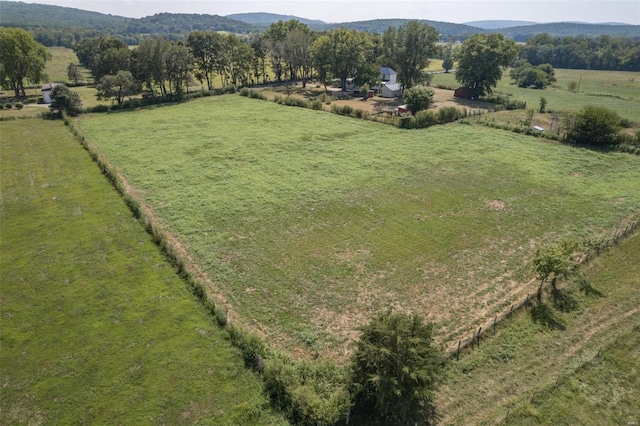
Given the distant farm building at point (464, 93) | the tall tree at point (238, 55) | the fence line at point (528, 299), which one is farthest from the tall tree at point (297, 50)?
the fence line at point (528, 299)

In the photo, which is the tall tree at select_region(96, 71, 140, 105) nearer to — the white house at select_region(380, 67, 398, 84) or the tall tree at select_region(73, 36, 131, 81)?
the tall tree at select_region(73, 36, 131, 81)

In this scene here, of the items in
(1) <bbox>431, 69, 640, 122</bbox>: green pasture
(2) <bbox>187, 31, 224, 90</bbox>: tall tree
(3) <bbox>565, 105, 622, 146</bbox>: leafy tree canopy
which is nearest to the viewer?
(3) <bbox>565, 105, 622, 146</bbox>: leafy tree canopy

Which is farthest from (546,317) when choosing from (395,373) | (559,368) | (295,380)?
(295,380)

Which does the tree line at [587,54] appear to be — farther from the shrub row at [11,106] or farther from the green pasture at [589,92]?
the shrub row at [11,106]

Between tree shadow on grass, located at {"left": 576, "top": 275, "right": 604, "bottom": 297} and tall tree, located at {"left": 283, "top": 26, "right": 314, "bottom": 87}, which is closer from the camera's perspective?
tree shadow on grass, located at {"left": 576, "top": 275, "right": 604, "bottom": 297}

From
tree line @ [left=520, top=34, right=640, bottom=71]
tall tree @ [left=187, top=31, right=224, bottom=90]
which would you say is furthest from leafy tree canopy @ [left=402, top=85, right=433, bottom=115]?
tree line @ [left=520, top=34, right=640, bottom=71]

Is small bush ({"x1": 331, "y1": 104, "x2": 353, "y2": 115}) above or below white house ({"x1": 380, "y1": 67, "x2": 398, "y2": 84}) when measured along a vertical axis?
below
